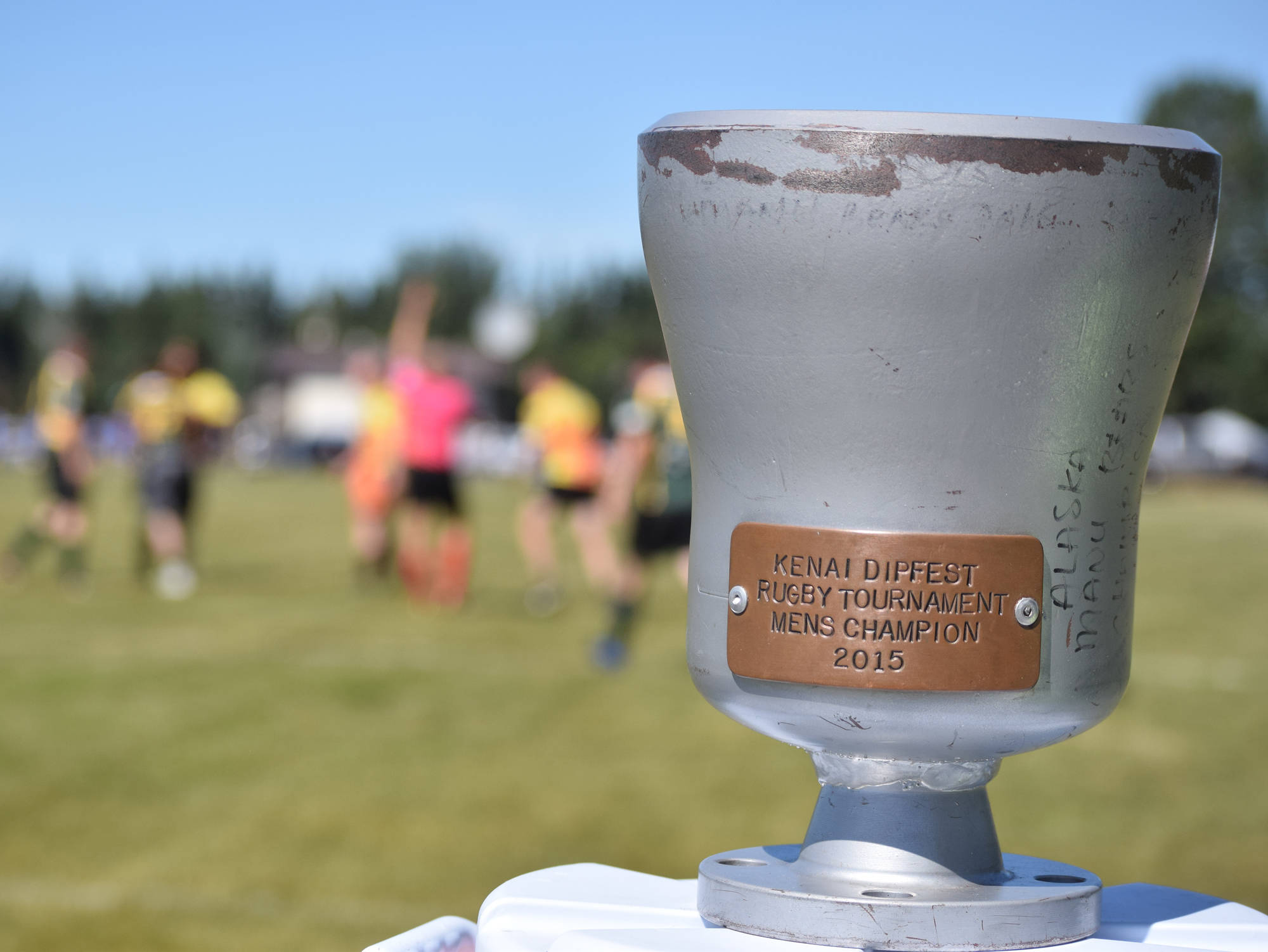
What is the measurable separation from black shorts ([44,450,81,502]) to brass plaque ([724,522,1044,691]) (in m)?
10.9

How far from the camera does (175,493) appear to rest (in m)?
Answer: 11.0

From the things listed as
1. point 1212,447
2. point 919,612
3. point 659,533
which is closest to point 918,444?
point 919,612

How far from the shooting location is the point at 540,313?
232 feet

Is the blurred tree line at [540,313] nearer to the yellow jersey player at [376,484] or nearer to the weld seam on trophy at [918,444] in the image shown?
the yellow jersey player at [376,484]

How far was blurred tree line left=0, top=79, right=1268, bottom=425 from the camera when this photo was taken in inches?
1982

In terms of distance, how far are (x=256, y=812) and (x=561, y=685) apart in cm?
261

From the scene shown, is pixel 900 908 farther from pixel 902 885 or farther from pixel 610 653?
pixel 610 653

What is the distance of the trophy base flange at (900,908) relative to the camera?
4.01ft

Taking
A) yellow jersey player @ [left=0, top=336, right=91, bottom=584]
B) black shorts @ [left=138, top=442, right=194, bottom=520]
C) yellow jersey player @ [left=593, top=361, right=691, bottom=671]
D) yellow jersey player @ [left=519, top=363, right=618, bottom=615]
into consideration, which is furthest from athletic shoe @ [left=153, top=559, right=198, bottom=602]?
yellow jersey player @ [left=593, top=361, right=691, bottom=671]

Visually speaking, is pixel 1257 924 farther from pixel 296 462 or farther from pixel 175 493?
pixel 296 462

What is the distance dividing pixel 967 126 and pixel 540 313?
230ft

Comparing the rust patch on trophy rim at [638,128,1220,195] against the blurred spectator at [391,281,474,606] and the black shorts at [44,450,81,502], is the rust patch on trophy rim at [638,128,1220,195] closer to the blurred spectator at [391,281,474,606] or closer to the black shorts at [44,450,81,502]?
the blurred spectator at [391,281,474,606]

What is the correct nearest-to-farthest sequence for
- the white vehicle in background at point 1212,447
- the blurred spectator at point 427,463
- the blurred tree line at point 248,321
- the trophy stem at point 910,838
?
the trophy stem at point 910,838
the blurred spectator at point 427,463
the white vehicle in background at point 1212,447
the blurred tree line at point 248,321

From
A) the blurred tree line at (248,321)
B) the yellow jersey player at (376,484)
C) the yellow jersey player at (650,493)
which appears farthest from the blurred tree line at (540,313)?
the yellow jersey player at (650,493)
